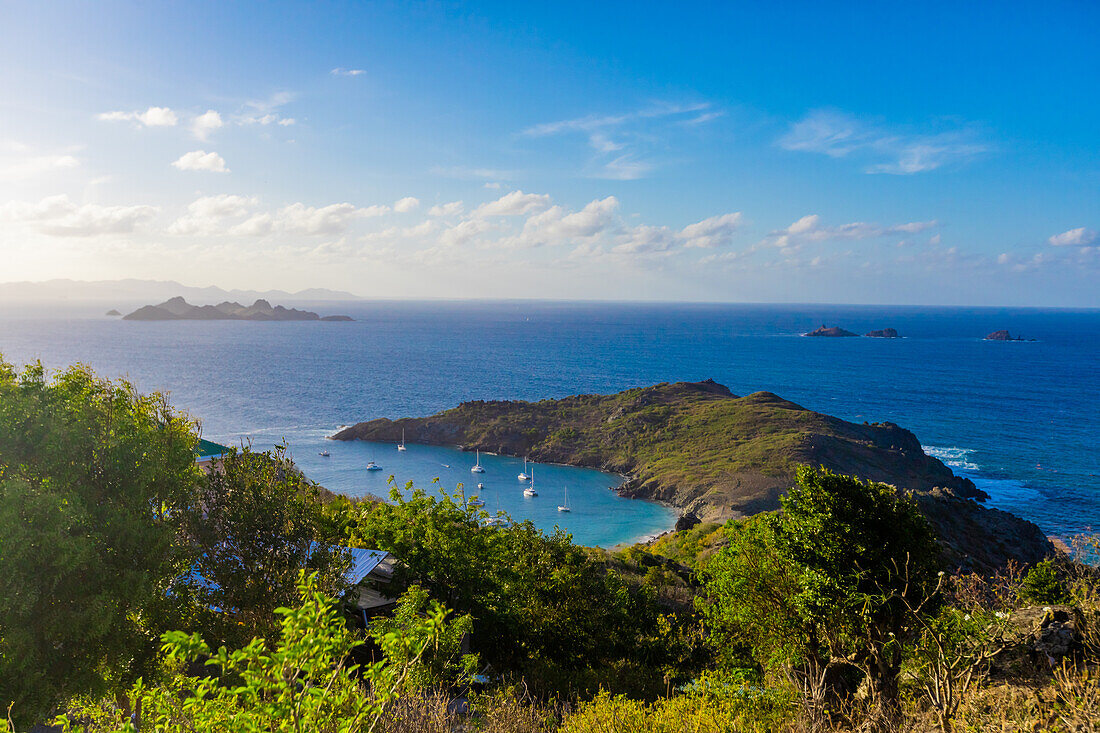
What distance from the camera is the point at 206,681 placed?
17.9 ft

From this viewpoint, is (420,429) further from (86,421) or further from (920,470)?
(86,421)

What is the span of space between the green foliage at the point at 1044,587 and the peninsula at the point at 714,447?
2540 cm

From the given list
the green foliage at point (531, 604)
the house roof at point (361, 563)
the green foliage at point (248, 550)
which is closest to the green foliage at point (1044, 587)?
the green foliage at point (531, 604)

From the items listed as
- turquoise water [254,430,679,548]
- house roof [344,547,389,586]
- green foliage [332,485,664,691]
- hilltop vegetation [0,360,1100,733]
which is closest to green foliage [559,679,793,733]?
hilltop vegetation [0,360,1100,733]

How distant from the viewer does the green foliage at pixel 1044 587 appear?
18.2 meters

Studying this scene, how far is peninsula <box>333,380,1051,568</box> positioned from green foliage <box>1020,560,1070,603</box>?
2540 centimetres

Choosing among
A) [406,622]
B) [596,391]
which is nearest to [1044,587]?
[406,622]

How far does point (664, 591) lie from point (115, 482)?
26.0 meters

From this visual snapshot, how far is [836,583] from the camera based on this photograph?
13234mm

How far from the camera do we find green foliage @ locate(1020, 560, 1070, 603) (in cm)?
1823

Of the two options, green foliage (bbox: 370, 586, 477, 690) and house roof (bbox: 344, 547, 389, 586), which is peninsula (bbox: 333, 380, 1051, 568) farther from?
house roof (bbox: 344, 547, 389, 586)

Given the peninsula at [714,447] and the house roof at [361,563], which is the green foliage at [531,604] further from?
the peninsula at [714,447]

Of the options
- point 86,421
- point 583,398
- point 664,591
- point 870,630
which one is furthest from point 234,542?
point 583,398

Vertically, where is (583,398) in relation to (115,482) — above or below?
below
